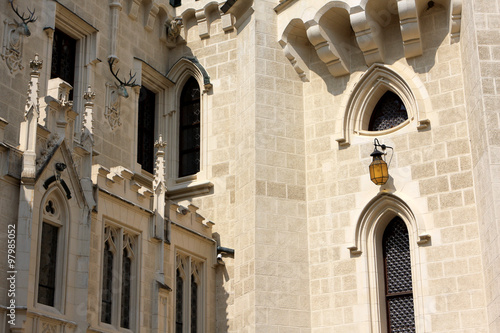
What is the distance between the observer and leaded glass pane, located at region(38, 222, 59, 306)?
40.8 feet

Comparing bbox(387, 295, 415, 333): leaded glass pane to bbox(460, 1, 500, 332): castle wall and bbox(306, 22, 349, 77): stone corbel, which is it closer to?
bbox(460, 1, 500, 332): castle wall

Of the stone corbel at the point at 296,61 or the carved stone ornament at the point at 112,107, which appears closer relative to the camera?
Answer: the carved stone ornament at the point at 112,107

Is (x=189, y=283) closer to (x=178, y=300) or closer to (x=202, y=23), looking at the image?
(x=178, y=300)

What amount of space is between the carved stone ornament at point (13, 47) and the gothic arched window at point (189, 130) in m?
5.18

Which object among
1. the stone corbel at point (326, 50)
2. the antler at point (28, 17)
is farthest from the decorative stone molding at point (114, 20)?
the stone corbel at point (326, 50)

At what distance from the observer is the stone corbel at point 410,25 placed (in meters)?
16.1

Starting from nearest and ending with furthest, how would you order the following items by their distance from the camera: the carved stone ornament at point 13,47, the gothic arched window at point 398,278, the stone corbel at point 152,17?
1. the carved stone ornament at point 13,47
2. the gothic arched window at point 398,278
3. the stone corbel at point 152,17


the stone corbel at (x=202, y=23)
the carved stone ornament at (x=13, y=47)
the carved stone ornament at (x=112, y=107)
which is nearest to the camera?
the carved stone ornament at (x=13, y=47)

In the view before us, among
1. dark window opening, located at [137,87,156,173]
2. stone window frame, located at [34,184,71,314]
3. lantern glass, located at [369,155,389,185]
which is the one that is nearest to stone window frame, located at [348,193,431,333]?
lantern glass, located at [369,155,389,185]

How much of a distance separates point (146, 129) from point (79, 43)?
Answer: 9.42 ft

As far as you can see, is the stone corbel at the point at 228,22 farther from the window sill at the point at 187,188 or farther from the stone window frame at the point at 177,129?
the window sill at the point at 187,188

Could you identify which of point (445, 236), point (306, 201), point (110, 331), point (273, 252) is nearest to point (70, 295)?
point (110, 331)

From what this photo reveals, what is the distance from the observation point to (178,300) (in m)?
16.0

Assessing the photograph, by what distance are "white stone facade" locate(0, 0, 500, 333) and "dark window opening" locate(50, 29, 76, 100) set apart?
11 cm
